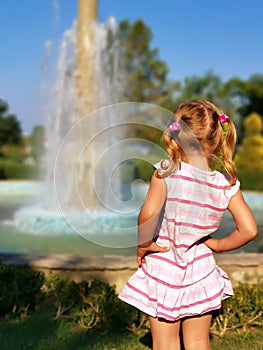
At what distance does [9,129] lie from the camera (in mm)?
40031

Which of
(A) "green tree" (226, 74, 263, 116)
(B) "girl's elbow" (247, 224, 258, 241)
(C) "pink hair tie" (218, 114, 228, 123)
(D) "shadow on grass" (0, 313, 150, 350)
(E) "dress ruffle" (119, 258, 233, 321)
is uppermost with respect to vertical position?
(A) "green tree" (226, 74, 263, 116)

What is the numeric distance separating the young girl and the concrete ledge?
1386 millimetres

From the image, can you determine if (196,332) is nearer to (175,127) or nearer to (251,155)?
(175,127)

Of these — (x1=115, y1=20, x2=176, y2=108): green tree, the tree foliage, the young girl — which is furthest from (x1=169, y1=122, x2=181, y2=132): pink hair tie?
(x1=115, y1=20, x2=176, y2=108): green tree

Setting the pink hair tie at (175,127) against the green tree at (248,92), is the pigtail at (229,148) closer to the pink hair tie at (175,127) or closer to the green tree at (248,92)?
the pink hair tie at (175,127)

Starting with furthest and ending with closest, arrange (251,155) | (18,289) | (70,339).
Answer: (251,155)
(18,289)
(70,339)

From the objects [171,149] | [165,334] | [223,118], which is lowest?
[165,334]

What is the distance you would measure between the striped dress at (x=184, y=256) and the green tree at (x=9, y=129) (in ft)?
124

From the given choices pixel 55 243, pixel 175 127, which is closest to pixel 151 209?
pixel 175 127

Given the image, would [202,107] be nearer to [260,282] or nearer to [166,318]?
[166,318]

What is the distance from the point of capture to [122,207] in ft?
6.44

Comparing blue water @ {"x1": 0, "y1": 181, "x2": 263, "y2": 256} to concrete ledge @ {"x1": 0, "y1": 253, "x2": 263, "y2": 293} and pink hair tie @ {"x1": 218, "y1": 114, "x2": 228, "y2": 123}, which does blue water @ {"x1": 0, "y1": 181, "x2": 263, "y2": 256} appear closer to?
concrete ledge @ {"x1": 0, "y1": 253, "x2": 263, "y2": 293}

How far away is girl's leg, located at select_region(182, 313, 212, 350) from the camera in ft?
6.24

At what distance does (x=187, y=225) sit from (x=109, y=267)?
5.20 ft
